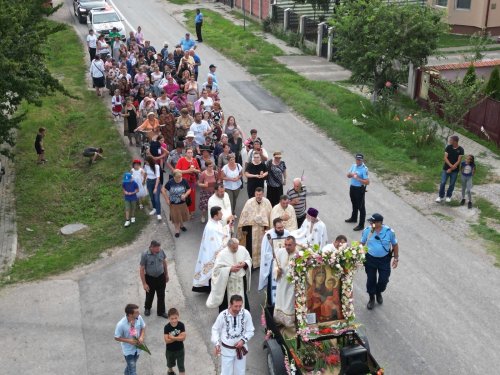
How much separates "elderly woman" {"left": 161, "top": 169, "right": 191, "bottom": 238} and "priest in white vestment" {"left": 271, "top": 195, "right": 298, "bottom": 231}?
2.44m

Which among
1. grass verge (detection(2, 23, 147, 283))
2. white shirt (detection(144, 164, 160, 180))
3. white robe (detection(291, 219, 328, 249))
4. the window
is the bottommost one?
grass verge (detection(2, 23, 147, 283))

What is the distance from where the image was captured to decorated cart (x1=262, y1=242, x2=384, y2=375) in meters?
9.26

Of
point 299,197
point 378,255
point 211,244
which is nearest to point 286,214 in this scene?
point 299,197

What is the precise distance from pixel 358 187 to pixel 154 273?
5200mm

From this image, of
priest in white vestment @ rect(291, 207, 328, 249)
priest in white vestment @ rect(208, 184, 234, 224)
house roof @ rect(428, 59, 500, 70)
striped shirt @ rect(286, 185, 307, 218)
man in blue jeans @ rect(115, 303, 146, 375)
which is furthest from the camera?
house roof @ rect(428, 59, 500, 70)

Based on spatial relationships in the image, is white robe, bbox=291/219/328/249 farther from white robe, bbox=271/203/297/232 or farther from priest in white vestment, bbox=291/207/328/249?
white robe, bbox=271/203/297/232

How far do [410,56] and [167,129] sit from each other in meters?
8.91

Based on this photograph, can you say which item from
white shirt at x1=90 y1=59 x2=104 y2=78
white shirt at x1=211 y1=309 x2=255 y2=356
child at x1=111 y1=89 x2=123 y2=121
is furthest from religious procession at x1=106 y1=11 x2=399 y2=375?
white shirt at x1=90 y1=59 x2=104 y2=78

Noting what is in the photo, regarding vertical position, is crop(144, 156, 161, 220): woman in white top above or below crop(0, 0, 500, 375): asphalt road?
above

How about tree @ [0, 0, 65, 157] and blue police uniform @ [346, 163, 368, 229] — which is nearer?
blue police uniform @ [346, 163, 368, 229]

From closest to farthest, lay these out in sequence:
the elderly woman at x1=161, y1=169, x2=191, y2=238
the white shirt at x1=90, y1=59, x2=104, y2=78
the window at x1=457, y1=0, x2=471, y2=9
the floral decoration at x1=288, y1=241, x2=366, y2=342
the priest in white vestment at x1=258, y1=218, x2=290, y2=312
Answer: the floral decoration at x1=288, y1=241, x2=366, y2=342
the priest in white vestment at x1=258, y1=218, x2=290, y2=312
the elderly woman at x1=161, y1=169, x2=191, y2=238
the white shirt at x1=90, y1=59, x2=104, y2=78
the window at x1=457, y1=0, x2=471, y2=9

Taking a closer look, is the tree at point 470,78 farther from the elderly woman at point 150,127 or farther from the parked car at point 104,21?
the parked car at point 104,21

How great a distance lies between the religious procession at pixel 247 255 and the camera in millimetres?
9305

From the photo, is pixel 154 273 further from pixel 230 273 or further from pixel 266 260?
pixel 266 260
